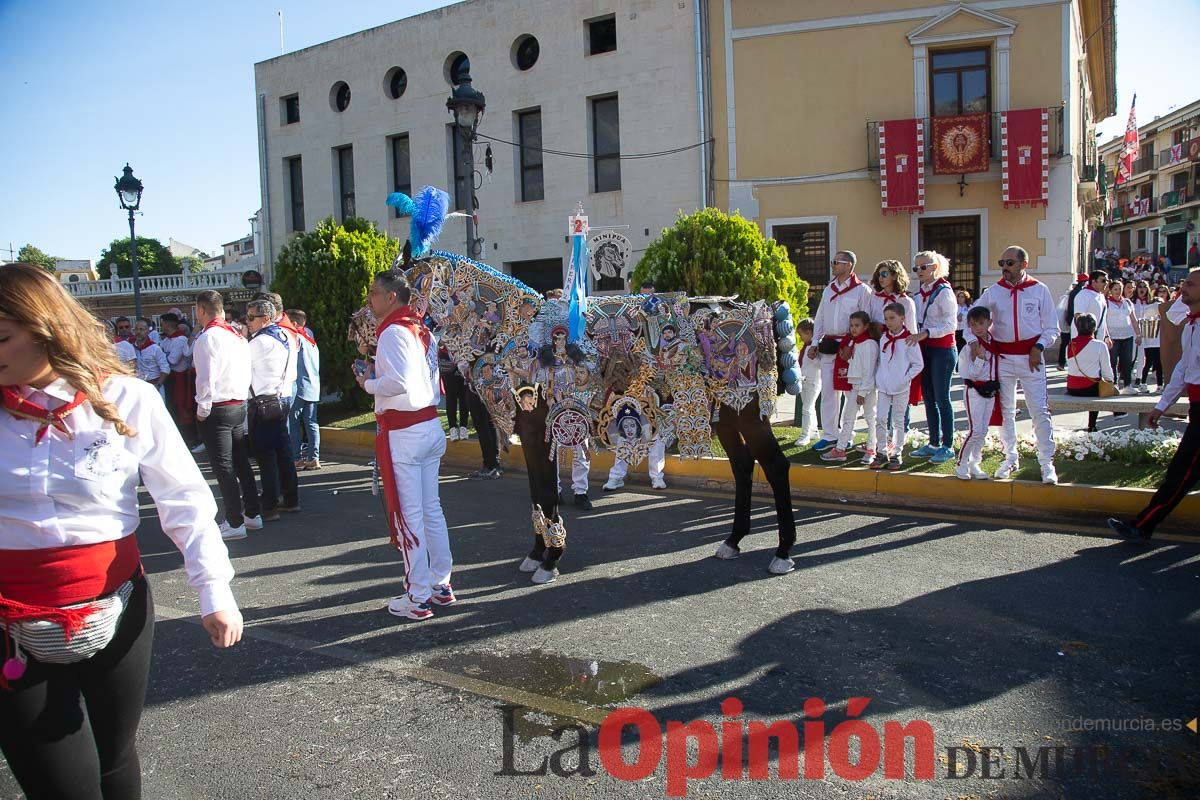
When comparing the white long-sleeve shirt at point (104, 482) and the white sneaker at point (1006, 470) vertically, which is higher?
the white long-sleeve shirt at point (104, 482)

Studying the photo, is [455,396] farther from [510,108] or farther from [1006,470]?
[510,108]

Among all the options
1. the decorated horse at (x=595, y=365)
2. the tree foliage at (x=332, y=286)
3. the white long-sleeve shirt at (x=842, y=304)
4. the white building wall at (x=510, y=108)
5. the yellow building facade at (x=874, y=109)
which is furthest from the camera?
the white building wall at (x=510, y=108)

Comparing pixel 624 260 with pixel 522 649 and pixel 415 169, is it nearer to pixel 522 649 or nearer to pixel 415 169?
pixel 415 169

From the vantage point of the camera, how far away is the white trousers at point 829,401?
28.7 ft

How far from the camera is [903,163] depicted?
1803cm

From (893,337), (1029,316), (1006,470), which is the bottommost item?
(1006,470)

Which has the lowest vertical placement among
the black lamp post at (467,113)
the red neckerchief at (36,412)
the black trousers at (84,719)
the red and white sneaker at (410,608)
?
the red and white sneaker at (410,608)

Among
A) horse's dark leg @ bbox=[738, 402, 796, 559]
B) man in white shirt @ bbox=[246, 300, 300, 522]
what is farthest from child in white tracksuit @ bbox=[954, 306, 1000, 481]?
man in white shirt @ bbox=[246, 300, 300, 522]

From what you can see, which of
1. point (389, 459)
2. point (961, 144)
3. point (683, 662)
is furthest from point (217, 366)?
point (961, 144)

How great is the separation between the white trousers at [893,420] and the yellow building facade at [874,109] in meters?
11.6

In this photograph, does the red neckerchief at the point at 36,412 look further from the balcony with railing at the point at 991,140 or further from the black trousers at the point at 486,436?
the balcony with railing at the point at 991,140

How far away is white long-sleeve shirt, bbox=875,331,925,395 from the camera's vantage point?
7.90 meters

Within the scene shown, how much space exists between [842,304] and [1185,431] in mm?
3436

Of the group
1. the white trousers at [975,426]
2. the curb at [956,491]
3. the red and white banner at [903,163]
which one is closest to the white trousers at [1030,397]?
the white trousers at [975,426]
